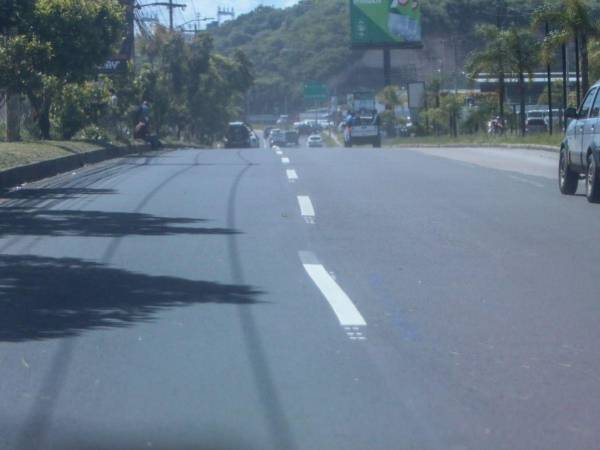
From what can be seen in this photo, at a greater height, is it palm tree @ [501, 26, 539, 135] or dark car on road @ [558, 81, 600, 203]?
palm tree @ [501, 26, 539, 135]

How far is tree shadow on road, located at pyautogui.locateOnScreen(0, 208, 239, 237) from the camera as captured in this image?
44.9 feet

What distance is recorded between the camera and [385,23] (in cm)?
6412

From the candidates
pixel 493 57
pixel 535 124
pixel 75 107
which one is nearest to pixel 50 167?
pixel 75 107

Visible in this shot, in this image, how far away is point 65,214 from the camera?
51.8 ft

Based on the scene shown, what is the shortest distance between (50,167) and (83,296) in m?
15.3

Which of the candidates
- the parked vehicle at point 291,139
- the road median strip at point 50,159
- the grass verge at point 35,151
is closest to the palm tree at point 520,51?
the road median strip at point 50,159

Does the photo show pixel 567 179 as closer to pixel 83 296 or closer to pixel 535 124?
pixel 83 296

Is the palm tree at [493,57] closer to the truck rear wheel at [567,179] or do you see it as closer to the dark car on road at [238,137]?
the dark car on road at [238,137]

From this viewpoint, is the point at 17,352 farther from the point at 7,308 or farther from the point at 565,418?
the point at 565,418

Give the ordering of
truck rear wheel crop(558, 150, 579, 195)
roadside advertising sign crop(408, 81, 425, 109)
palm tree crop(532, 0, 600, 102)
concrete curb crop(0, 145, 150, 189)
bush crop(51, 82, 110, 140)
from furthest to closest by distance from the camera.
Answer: roadside advertising sign crop(408, 81, 425, 109) → palm tree crop(532, 0, 600, 102) → bush crop(51, 82, 110, 140) → concrete curb crop(0, 145, 150, 189) → truck rear wheel crop(558, 150, 579, 195)

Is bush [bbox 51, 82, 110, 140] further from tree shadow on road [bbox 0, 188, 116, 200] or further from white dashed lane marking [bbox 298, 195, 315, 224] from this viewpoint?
white dashed lane marking [bbox 298, 195, 315, 224]

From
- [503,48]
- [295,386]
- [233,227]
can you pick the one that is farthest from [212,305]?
[503,48]

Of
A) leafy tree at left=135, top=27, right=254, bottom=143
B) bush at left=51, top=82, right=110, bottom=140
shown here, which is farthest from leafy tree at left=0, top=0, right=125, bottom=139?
leafy tree at left=135, top=27, right=254, bottom=143

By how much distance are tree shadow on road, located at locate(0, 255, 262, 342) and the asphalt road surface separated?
27 millimetres
